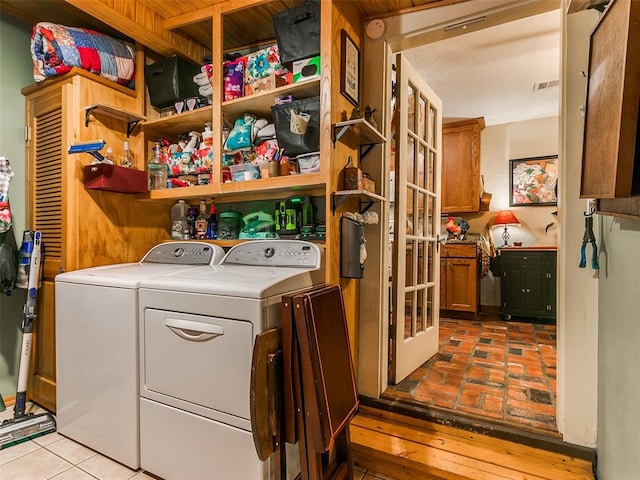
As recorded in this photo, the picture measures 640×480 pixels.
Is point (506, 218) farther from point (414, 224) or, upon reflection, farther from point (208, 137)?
point (208, 137)

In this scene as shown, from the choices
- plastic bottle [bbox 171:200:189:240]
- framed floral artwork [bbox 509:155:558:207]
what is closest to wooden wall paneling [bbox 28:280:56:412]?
plastic bottle [bbox 171:200:189:240]

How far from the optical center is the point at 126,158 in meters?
2.29

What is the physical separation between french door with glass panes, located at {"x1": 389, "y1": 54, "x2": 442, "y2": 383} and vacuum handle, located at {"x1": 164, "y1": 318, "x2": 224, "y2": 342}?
1.28m

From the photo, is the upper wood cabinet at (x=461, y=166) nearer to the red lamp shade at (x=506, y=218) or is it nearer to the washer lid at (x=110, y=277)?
the red lamp shade at (x=506, y=218)

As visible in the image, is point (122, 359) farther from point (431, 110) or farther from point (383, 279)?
point (431, 110)

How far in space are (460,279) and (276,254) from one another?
311cm

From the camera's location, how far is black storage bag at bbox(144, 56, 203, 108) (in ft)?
7.39

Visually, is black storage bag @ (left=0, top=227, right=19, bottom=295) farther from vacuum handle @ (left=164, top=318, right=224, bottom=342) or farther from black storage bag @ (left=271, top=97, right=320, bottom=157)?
black storage bag @ (left=271, top=97, right=320, bottom=157)

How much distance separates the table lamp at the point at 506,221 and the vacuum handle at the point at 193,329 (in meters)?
4.31

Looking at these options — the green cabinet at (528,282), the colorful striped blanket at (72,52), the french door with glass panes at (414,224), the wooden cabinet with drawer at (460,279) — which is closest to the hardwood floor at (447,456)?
the french door with glass panes at (414,224)

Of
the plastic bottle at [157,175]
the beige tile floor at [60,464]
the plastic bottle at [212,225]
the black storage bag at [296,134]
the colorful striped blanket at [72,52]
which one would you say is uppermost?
the colorful striped blanket at [72,52]

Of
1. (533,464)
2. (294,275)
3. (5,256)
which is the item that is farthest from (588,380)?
(5,256)

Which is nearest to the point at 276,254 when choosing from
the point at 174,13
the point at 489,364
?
the point at 174,13

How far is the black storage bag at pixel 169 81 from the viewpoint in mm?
2254
